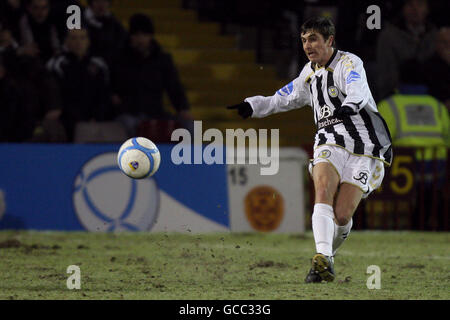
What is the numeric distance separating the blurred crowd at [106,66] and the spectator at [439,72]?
1cm

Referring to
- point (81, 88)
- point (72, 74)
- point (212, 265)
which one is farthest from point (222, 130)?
point (212, 265)

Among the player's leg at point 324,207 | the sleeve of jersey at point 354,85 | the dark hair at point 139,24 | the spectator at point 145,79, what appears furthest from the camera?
the spectator at point 145,79

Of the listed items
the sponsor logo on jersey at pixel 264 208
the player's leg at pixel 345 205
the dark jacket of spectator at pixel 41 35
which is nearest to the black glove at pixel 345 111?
the player's leg at pixel 345 205

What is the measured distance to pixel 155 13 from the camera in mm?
14352

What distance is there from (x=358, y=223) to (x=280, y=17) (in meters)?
5.03

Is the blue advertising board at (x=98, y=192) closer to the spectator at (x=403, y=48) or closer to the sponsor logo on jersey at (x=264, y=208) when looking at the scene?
the sponsor logo on jersey at (x=264, y=208)

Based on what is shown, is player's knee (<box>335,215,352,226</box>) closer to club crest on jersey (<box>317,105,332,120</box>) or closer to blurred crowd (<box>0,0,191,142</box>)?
club crest on jersey (<box>317,105,332,120</box>)

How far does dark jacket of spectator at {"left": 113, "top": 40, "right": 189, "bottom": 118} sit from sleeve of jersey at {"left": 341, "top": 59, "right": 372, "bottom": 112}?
4.89 metres

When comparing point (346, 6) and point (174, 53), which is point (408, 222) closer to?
point (346, 6)

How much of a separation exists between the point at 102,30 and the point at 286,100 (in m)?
5.34

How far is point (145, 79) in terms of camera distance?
11.7m

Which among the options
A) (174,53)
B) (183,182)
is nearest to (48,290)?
(183,182)

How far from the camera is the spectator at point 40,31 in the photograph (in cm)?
1184

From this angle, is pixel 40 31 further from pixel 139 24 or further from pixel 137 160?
pixel 137 160
